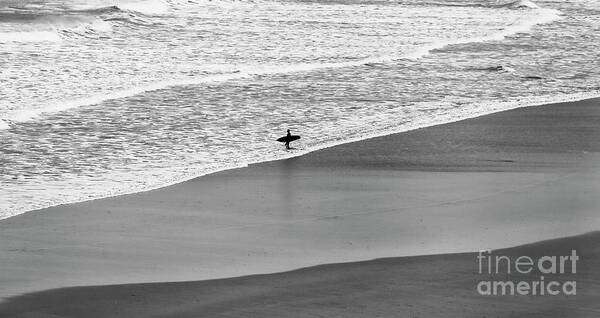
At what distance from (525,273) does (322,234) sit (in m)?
1.58

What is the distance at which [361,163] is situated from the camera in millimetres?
10398

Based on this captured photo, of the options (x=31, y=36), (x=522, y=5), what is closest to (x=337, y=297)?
(x=31, y=36)

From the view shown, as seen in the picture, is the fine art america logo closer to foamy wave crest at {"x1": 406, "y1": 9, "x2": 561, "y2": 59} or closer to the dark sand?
the dark sand

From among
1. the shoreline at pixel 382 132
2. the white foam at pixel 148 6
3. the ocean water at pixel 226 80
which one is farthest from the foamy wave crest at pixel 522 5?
the shoreline at pixel 382 132

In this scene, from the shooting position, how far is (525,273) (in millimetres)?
6832

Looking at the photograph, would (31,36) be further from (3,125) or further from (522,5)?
(522,5)

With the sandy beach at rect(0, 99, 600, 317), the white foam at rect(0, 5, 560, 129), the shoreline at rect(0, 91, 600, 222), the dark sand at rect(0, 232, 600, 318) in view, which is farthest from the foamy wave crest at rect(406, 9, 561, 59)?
the dark sand at rect(0, 232, 600, 318)

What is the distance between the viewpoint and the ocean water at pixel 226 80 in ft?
36.0

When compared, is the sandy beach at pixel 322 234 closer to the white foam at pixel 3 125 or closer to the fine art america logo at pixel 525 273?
the fine art america logo at pixel 525 273

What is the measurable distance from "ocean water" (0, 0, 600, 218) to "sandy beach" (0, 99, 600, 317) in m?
0.79

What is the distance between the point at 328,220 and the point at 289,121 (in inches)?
196

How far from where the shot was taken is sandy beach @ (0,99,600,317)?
250 inches

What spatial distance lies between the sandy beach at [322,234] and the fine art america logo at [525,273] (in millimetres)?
106

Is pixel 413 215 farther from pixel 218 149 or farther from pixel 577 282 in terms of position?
pixel 218 149
